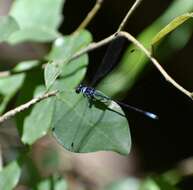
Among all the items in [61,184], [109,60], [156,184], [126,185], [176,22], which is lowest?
[126,185]

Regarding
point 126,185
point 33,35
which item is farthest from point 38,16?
point 126,185

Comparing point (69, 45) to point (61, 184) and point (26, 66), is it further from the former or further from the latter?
point (61, 184)

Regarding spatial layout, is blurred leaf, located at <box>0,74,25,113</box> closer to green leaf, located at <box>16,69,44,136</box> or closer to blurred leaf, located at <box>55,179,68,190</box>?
green leaf, located at <box>16,69,44,136</box>

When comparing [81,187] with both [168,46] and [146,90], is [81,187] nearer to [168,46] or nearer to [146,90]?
[146,90]

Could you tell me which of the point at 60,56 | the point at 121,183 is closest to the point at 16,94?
the point at 60,56

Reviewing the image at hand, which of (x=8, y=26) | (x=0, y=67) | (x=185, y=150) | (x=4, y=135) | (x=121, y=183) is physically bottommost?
(x=185, y=150)

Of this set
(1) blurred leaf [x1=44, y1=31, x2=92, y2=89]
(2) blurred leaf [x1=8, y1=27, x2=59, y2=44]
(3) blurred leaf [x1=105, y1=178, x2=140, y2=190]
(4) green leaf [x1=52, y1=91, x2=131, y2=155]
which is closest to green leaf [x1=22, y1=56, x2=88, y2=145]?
(1) blurred leaf [x1=44, y1=31, x2=92, y2=89]

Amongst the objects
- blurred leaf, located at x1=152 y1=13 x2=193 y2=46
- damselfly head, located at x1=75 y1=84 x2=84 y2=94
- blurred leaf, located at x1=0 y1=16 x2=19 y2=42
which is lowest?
damselfly head, located at x1=75 y1=84 x2=84 y2=94
